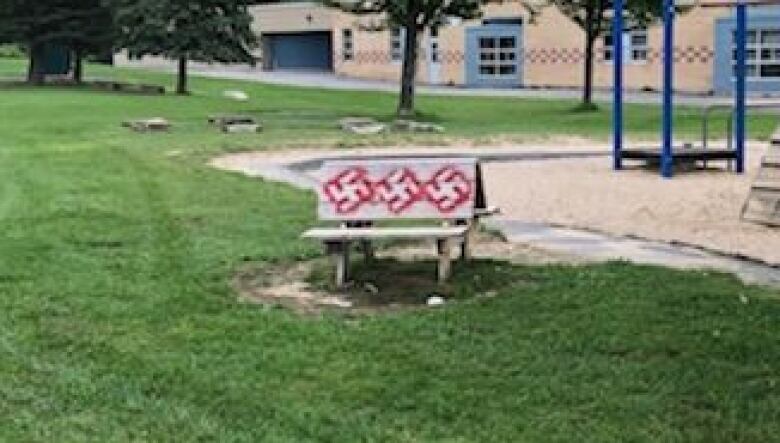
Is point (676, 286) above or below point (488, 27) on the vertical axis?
below

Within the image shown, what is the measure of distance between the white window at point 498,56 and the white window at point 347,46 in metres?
8.88

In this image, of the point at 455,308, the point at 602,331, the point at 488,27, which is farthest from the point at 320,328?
the point at 488,27

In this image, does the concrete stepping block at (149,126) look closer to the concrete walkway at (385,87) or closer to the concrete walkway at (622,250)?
the concrete walkway at (622,250)

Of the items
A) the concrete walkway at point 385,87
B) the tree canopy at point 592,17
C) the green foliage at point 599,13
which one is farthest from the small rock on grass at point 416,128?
the concrete walkway at point 385,87

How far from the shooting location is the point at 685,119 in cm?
3378

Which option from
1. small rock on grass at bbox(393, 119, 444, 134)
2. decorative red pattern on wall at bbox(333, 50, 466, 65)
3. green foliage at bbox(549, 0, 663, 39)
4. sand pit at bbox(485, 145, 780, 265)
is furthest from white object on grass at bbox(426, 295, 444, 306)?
decorative red pattern on wall at bbox(333, 50, 466, 65)

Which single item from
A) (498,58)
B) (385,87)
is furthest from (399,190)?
(498,58)

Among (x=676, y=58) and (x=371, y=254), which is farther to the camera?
(x=676, y=58)

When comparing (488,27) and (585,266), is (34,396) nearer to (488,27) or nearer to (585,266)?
(585,266)

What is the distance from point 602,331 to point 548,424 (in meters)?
1.83

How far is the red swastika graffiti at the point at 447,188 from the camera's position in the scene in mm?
9914

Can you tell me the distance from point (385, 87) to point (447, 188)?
147 ft

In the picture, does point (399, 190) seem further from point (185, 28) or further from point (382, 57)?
point (382, 57)

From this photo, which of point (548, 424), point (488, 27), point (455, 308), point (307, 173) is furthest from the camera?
point (488, 27)
